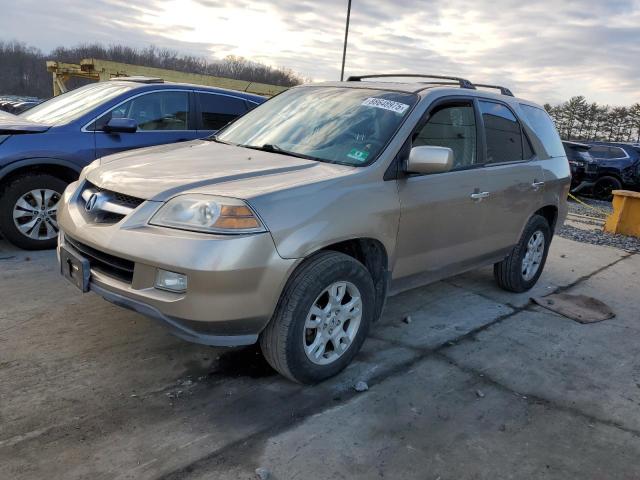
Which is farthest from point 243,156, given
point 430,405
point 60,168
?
point 60,168

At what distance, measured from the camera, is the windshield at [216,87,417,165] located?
11.3 ft

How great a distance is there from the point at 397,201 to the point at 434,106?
875mm

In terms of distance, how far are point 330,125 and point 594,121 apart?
4007 centimetres

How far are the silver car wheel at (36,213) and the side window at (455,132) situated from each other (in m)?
3.64

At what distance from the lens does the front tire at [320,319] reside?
2.86m

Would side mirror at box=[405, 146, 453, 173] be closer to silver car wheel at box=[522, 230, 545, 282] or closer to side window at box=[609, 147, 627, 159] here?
silver car wheel at box=[522, 230, 545, 282]

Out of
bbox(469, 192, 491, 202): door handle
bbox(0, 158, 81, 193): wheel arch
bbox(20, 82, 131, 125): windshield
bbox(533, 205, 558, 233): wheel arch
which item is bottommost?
bbox(0, 158, 81, 193): wheel arch

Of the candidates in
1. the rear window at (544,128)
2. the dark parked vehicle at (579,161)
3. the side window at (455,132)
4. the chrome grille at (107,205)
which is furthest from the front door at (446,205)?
the dark parked vehicle at (579,161)

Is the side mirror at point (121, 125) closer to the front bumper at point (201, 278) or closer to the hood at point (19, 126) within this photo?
the hood at point (19, 126)

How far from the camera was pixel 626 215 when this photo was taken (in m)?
8.63

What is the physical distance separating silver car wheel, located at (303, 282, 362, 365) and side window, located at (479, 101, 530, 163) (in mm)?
1846

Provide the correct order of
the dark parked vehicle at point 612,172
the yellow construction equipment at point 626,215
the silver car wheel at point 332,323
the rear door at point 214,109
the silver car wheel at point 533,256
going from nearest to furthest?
1. the silver car wheel at point 332,323
2. the silver car wheel at point 533,256
3. the rear door at point 214,109
4. the yellow construction equipment at point 626,215
5. the dark parked vehicle at point 612,172

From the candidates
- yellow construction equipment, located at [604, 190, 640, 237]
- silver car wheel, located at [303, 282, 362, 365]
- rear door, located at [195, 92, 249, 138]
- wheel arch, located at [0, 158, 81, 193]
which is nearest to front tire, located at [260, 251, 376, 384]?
silver car wheel, located at [303, 282, 362, 365]

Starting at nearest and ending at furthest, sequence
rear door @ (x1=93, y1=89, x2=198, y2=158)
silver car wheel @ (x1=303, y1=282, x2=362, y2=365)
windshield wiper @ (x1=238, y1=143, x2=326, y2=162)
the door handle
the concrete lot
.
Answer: the concrete lot → silver car wheel @ (x1=303, y1=282, x2=362, y2=365) → windshield wiper @ (x1=238, y1=143, x2=326, y2=162) → the door handle → rear door @ (x1=93, y1=89, x2=198, y2=158)
